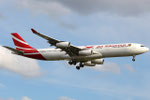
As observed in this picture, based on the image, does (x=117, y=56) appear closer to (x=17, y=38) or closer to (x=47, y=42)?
(x=47, y=42)

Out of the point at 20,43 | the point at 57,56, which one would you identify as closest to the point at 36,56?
the point at 57,56

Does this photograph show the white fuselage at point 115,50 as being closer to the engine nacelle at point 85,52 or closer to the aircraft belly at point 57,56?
the engine nacelle at point 85,52

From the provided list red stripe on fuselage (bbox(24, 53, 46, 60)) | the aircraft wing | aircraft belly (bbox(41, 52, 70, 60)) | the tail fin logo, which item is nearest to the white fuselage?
the aircraft wing

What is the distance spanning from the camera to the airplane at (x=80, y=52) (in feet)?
199

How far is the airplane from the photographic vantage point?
6053 centimetres

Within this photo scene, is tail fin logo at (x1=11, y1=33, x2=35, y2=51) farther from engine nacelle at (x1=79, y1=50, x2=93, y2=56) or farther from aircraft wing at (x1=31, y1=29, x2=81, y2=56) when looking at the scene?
engine nacelle at (x1=79, y1=50, x2=93, y2=56)

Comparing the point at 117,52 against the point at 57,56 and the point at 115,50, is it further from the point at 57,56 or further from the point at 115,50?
the point at 57,56

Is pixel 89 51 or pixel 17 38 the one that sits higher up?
pixel 17 38

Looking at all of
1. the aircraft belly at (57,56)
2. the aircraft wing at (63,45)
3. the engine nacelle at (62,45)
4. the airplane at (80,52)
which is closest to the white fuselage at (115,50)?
the airplane at (80,52)

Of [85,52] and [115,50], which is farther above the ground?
[115,50]

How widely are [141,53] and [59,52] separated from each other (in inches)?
628

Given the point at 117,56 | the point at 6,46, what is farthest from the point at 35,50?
the point at 117,56

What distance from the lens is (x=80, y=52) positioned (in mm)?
62469

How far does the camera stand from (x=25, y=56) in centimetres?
6875
